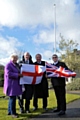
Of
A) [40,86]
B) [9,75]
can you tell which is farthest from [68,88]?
[9,75]

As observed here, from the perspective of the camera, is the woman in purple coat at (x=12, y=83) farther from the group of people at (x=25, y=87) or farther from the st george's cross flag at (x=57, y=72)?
the st george's cross flag at (x=57, y=72)

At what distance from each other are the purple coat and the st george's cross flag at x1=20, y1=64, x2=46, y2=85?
0.40 meters

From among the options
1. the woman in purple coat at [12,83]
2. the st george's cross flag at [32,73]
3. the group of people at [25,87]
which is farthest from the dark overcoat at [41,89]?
the woman in purple coat at [12,83]

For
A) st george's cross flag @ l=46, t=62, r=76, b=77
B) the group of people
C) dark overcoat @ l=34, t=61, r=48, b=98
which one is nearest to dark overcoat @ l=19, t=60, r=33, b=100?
the group of people

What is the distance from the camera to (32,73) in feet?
29.1

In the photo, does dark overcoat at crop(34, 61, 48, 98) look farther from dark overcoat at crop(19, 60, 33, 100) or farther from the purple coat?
the purple coat

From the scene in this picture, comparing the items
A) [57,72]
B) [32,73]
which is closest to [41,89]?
[32,73]

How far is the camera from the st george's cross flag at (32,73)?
860cm

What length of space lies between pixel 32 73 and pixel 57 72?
881 millimetres

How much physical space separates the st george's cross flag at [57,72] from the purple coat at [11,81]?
1.46 m

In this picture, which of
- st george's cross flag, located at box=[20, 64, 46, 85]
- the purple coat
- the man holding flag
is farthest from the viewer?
st george's cross flag, located at box=[20, 64, 46, 85]

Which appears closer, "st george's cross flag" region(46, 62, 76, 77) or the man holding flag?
the man holding flag

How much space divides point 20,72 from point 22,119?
5.39 ft

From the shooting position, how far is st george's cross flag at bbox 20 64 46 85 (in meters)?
8.60
